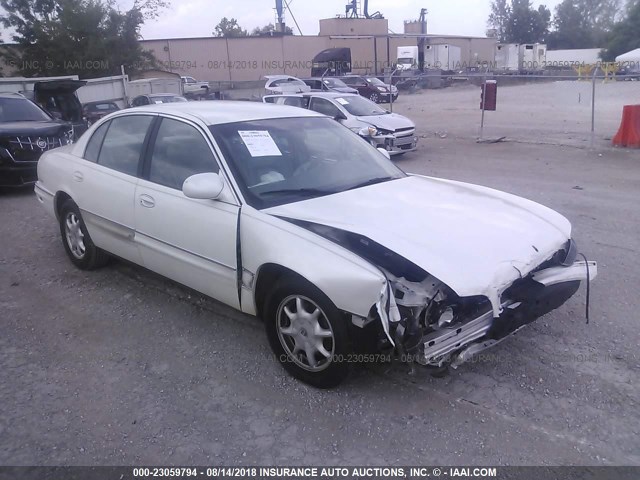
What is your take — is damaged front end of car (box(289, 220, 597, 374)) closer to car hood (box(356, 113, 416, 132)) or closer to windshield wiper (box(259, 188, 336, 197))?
windshield wiper (box(259, 188, 336, 197))

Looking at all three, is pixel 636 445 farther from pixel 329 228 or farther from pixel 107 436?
pixel 107 436

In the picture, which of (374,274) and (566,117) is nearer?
(374,274)

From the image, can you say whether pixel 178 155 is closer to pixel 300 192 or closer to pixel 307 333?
pixel 300 192

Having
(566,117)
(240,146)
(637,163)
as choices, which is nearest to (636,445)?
(240,146)

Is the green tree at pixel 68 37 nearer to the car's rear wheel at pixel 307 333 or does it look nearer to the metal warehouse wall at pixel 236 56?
the metal warehouse wall at pixel 236 56

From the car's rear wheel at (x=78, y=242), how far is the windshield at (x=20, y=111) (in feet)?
18.6

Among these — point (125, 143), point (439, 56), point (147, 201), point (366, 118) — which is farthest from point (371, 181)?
point (439, 56)

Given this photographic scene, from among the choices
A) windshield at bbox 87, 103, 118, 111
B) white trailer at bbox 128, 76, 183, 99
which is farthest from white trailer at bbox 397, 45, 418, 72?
windshield at bbox 87, 103, 118, 111

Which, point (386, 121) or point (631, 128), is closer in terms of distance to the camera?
point (631, 128)

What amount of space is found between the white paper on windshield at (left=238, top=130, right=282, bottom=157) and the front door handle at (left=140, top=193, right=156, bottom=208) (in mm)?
818

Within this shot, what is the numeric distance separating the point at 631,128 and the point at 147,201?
A: 1155cm

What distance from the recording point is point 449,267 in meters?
2.87

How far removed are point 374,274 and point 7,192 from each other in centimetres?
858

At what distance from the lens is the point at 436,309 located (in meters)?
2.92
